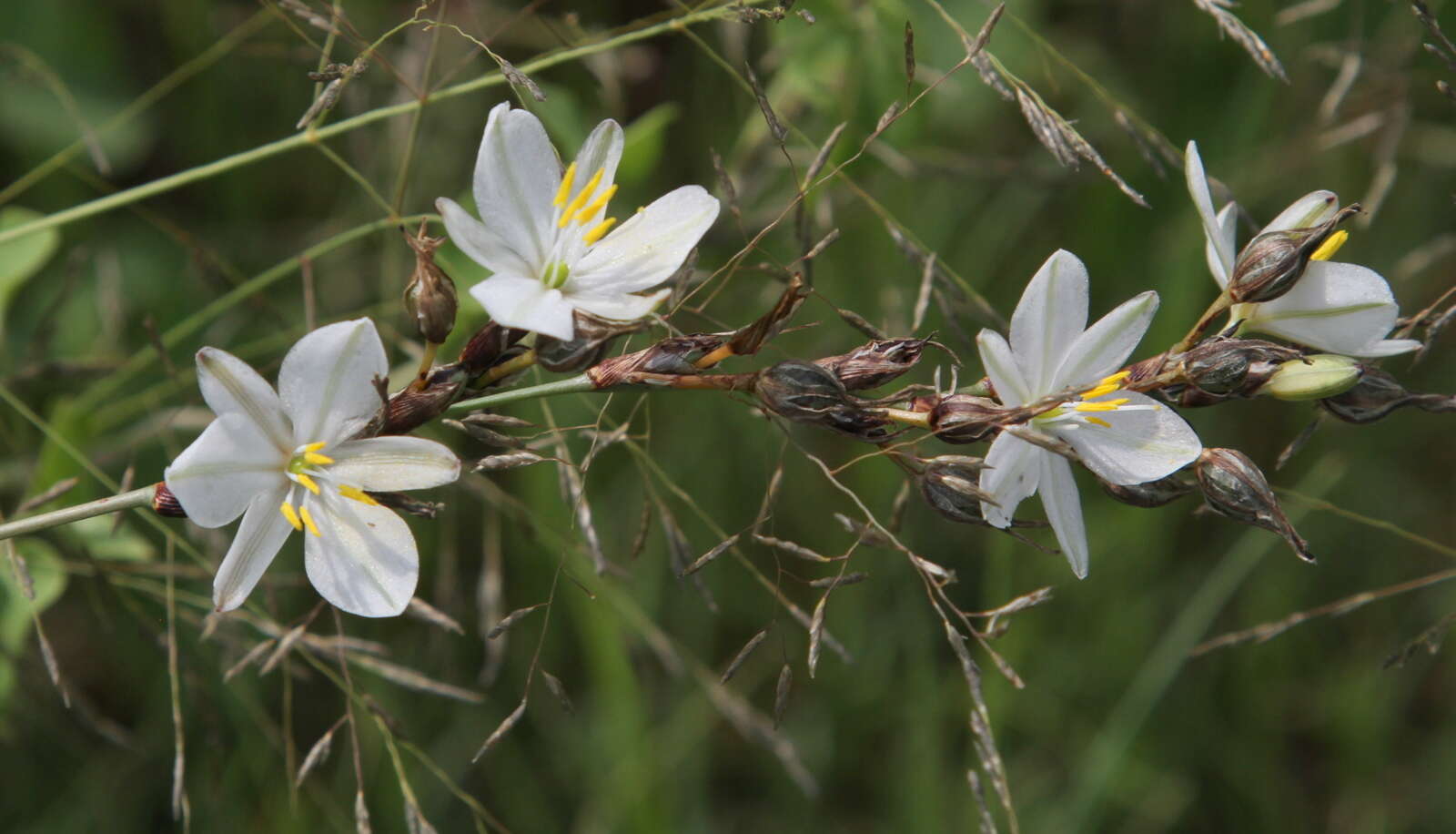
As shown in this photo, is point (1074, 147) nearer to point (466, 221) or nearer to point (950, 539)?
point (466, 221)

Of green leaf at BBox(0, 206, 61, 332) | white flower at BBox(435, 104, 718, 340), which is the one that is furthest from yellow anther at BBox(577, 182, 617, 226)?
green leaf at BBox(0, 206, 61, 332)

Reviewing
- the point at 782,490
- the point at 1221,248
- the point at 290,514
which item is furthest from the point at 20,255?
the point at 1221,248

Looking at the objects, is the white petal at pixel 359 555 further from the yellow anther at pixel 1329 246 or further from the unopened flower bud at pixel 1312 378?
the yellow anther at pixel 1329 246

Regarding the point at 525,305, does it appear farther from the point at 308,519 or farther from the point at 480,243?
the point at 308,519

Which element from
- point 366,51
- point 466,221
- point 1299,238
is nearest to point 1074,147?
point 1299,238

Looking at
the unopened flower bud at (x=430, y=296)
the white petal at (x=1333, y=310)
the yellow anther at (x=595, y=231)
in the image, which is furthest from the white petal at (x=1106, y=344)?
the unopened flower bud at (x=430, y=296)

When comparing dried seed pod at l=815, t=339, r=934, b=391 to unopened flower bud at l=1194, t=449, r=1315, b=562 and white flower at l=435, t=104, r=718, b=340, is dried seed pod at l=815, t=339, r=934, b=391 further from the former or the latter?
unopened flower bud at l=1194, t=449, r=1315, b=562
